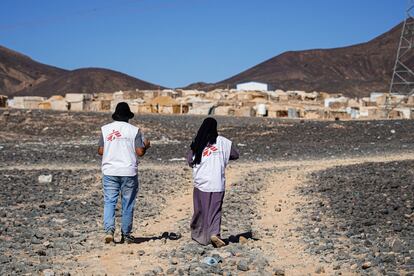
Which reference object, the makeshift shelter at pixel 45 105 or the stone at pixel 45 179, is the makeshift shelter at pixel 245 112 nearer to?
the makeshift shelter at pixel 45 105

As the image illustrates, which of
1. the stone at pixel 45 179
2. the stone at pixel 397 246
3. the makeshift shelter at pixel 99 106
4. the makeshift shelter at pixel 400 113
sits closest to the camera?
the stone at pixel 397 246

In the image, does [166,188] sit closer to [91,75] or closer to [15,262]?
[15,262]

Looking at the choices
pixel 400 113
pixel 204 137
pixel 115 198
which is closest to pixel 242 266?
pixel 204 137

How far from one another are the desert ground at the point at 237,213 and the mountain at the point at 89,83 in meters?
85.5

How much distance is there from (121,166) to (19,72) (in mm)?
127869

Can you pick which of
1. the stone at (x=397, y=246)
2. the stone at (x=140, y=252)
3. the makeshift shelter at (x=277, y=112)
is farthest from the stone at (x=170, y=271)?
the makeshift shelter at (x=277, y=112)

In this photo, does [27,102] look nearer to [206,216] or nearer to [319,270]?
[206,216]

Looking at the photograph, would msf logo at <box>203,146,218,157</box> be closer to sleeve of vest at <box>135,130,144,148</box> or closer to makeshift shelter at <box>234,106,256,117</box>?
sleeve of vest at <box>135,130,144,148</box>

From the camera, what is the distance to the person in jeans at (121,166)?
7902mm

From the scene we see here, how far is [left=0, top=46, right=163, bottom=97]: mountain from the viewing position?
107625mm

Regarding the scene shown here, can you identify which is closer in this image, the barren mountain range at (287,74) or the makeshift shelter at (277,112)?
the makeshift shelter at (277,112)

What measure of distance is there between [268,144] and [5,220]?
1392cm

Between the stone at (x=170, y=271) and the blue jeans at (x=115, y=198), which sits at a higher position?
the blue jeans at (x=115, y=198)

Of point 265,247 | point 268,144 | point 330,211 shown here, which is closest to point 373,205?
point 330,211
